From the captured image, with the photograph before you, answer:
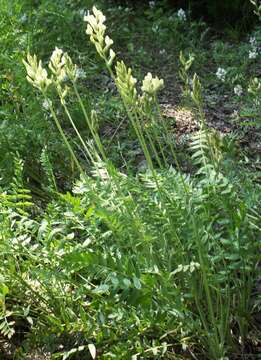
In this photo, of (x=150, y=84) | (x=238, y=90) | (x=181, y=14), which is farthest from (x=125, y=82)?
(x=181, y=14)

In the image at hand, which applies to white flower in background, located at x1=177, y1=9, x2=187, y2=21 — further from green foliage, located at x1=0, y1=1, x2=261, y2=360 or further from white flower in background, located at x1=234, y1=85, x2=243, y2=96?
green foliage, located at x1=0, y1=1, x2=261, y2=360

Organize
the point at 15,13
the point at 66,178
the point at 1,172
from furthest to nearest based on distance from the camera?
the point at 15,13, the point at 66,178, the point at 1,172

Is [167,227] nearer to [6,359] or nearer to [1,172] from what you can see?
[6,359]

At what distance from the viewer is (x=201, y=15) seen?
6031 millimetres

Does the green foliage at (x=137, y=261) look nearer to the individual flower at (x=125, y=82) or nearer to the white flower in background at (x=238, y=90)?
the individual flower at (x=125, y=82)

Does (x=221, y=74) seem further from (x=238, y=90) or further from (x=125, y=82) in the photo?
(x=125, y=82)

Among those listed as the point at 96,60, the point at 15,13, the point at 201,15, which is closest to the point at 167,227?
the point at 15,13

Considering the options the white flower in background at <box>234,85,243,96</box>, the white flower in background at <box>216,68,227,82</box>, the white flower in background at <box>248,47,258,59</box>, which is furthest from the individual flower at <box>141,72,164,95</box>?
the white flower in background at <box>248,47,258,59</box>

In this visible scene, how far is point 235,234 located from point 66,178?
1.53 m

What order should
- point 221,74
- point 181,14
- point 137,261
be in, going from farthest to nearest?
point 181,14
point 221,74
point 137,261

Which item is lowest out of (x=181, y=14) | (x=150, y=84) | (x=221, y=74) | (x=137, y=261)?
(x=137, y=261)

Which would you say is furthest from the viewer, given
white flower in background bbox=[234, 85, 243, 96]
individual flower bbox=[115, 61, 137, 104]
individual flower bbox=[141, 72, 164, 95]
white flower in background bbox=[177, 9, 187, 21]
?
white flower in background bbox=[177, 9, 187, 21]

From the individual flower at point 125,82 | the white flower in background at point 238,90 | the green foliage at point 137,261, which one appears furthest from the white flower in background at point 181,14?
the individual flower at point 125,82

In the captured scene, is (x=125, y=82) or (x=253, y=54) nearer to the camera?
(x=125, y=82)
